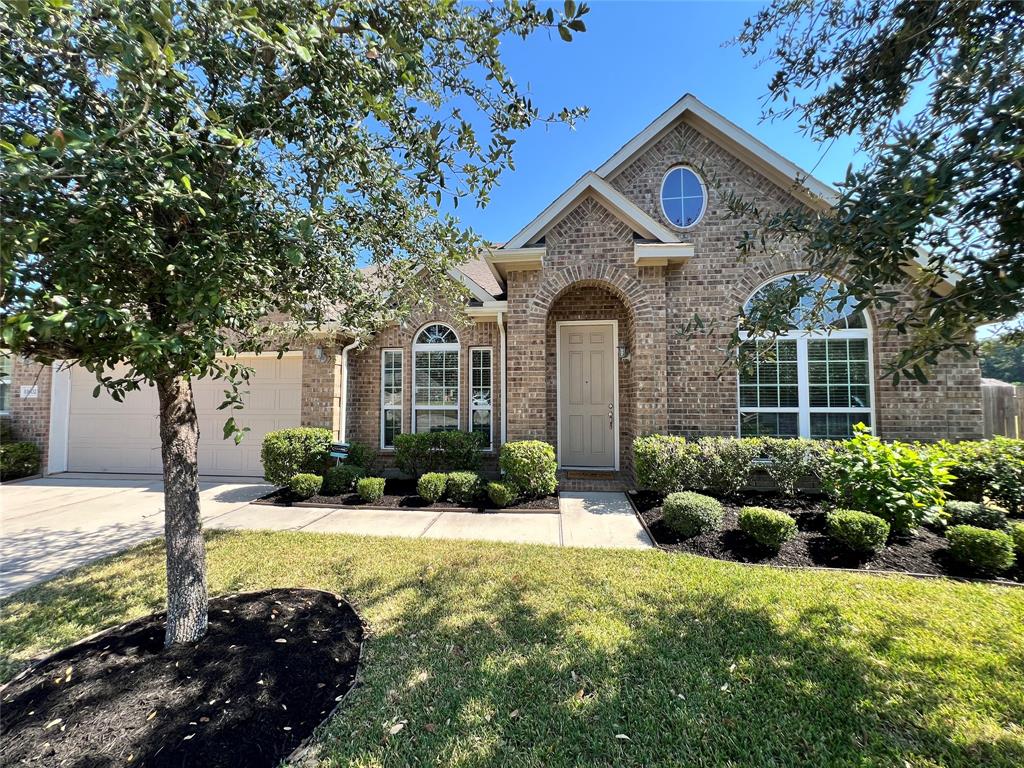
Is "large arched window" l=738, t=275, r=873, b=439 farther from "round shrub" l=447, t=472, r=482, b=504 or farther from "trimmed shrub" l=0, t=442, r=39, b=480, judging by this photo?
"trimmed shrub" l=0, t=442, r=39, b=480

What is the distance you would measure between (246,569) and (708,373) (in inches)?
297

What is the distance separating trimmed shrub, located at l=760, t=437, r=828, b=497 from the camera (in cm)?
629

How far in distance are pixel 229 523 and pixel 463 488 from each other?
3347 mm

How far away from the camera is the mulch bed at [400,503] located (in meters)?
6.41

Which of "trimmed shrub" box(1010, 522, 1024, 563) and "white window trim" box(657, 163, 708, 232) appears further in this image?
"white window trim" box(657, 163, 708, 232)

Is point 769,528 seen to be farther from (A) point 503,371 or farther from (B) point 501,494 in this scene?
(A) point 503,371

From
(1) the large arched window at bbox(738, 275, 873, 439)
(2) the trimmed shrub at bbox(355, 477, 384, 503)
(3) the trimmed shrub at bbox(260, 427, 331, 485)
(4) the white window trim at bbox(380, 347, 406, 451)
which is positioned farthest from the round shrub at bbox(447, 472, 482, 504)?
(1) the large arched window at bbox(738, 275, 873, 439)

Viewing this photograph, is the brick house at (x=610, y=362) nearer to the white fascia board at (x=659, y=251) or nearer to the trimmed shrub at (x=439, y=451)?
the white fascia board at (x=659, y=251)

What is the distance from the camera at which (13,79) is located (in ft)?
6.15

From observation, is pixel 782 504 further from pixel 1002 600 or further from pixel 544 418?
pixel 544 418

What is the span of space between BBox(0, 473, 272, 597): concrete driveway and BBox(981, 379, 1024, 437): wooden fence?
14342 mm

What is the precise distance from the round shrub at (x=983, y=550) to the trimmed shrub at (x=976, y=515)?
658mm

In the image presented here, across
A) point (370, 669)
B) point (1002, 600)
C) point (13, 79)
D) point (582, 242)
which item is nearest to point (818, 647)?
point (1002, 600)

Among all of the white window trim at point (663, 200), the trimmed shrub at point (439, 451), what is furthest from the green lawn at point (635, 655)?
the white window trim at point (663, 200)
